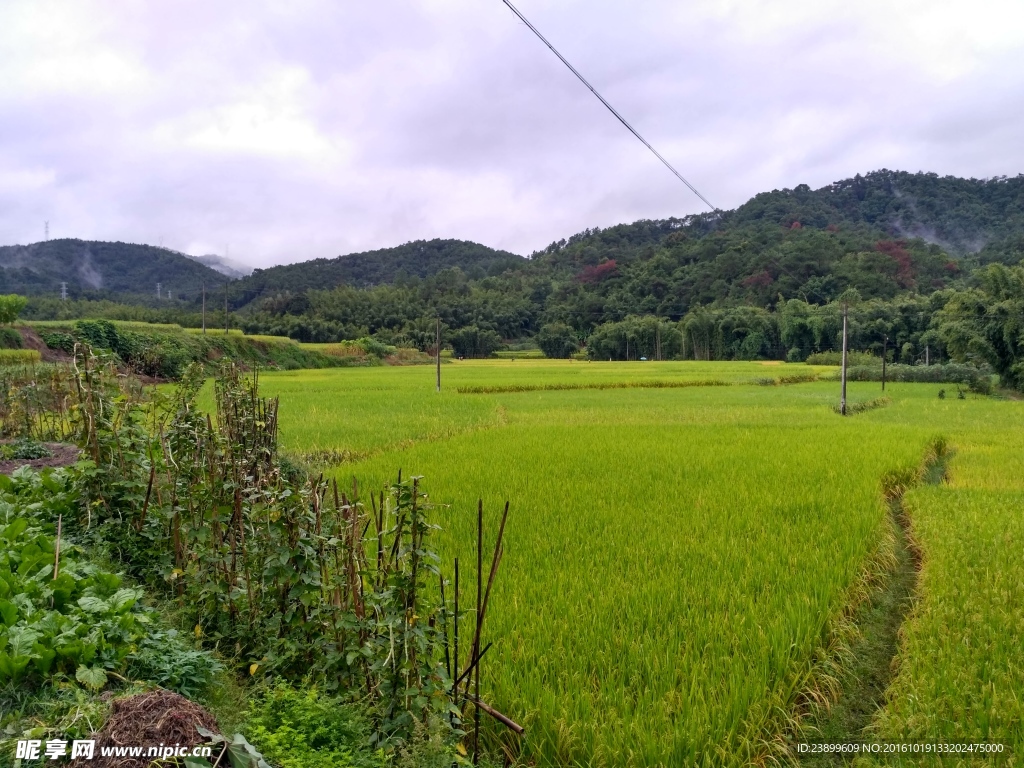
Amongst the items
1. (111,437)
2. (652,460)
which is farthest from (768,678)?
(652,460)

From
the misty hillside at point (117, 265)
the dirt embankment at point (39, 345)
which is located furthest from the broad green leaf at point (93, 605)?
the misty hillside at point (117, 265)

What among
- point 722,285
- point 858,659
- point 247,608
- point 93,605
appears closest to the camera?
point 93,605

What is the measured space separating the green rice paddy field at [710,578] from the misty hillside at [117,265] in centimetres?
8953

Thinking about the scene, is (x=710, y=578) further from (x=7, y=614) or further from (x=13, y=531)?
(x=13, y=531)

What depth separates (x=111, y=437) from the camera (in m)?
4.64

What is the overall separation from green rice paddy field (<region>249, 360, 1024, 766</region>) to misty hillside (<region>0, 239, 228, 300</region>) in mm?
89529

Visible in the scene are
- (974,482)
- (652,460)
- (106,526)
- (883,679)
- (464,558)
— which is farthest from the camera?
(652,460)

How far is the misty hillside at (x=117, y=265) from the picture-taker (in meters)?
88.7

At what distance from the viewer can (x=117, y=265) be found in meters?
93.2

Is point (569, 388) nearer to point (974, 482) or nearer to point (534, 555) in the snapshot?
point (974, 482)

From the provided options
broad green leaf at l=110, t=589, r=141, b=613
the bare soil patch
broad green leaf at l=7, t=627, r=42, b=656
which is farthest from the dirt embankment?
broad green leaf at l=7, t=627, r=42, b=656

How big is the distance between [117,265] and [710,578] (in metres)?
109

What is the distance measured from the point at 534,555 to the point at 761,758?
240 centimetres

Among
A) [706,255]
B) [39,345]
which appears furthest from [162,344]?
[706,255]
